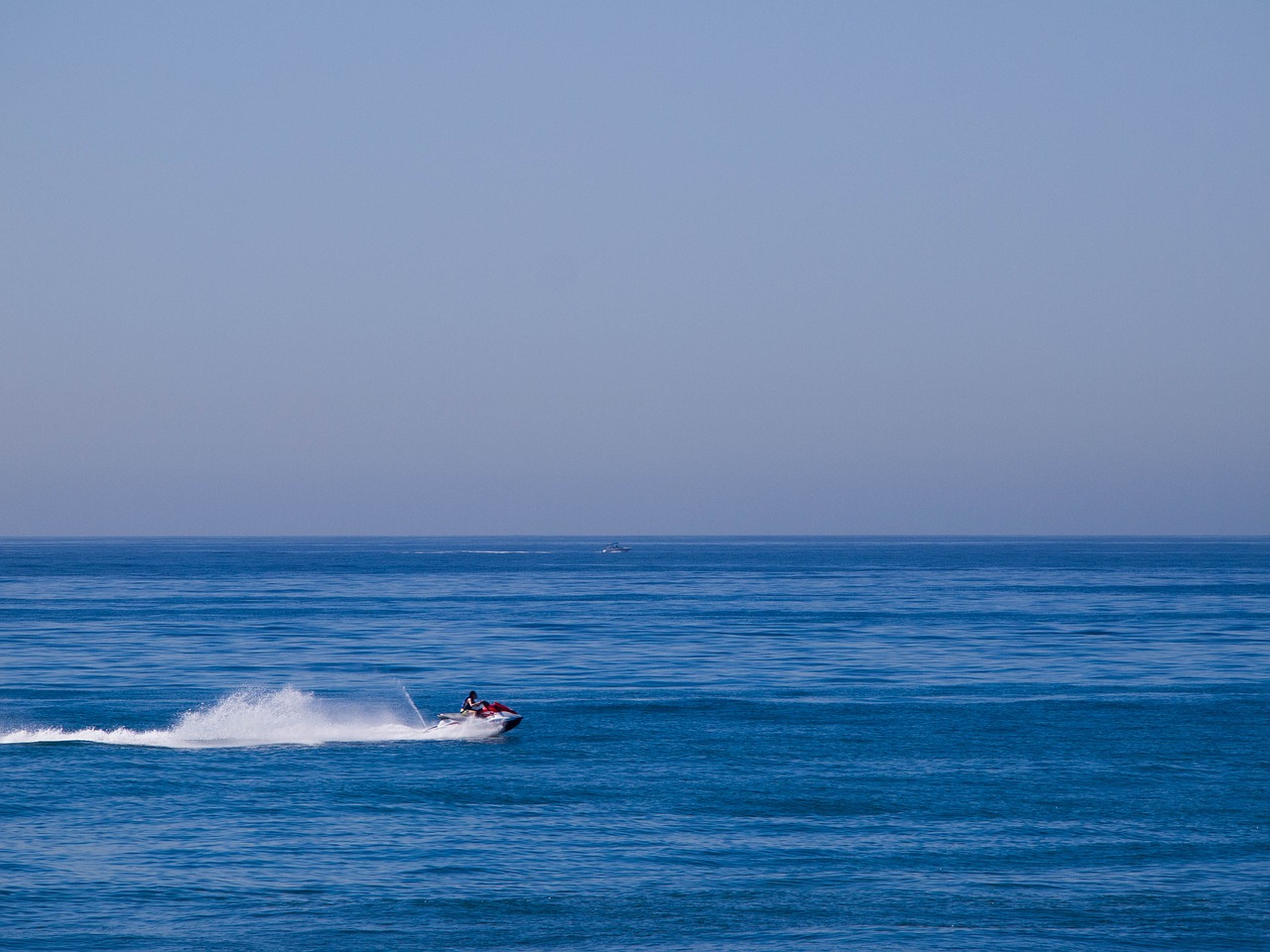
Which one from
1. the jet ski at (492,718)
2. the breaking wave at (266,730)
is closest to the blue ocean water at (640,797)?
the breaking wave at (266,730)

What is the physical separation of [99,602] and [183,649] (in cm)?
5065

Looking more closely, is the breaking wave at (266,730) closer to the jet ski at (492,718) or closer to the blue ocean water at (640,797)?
the jet ski at (492,718)

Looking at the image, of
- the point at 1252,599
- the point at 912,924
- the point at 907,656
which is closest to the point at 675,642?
the point at 907,656

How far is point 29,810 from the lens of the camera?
3669 cm

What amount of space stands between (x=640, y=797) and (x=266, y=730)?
17238 mm

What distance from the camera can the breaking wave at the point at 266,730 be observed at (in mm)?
47281

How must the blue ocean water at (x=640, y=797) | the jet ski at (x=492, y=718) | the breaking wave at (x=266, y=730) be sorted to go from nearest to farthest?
the blue ocean water at (x=640, y=797) → the breaking wave at (x=266, y=730) → the jet ski at (x=492, y=718)

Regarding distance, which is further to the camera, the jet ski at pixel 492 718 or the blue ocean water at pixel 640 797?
the jet ski at pixel 492 718

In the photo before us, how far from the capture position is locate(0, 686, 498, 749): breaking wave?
47.3 metres

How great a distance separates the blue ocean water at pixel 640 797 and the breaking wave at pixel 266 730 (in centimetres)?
21

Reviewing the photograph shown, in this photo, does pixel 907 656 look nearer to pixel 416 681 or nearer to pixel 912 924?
pixel 416 681

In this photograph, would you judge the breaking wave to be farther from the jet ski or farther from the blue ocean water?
the blue ocean water

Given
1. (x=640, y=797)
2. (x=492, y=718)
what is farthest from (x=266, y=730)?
(x=640, y=797)

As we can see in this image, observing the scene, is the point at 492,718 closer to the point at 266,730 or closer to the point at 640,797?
the point at 266,730
